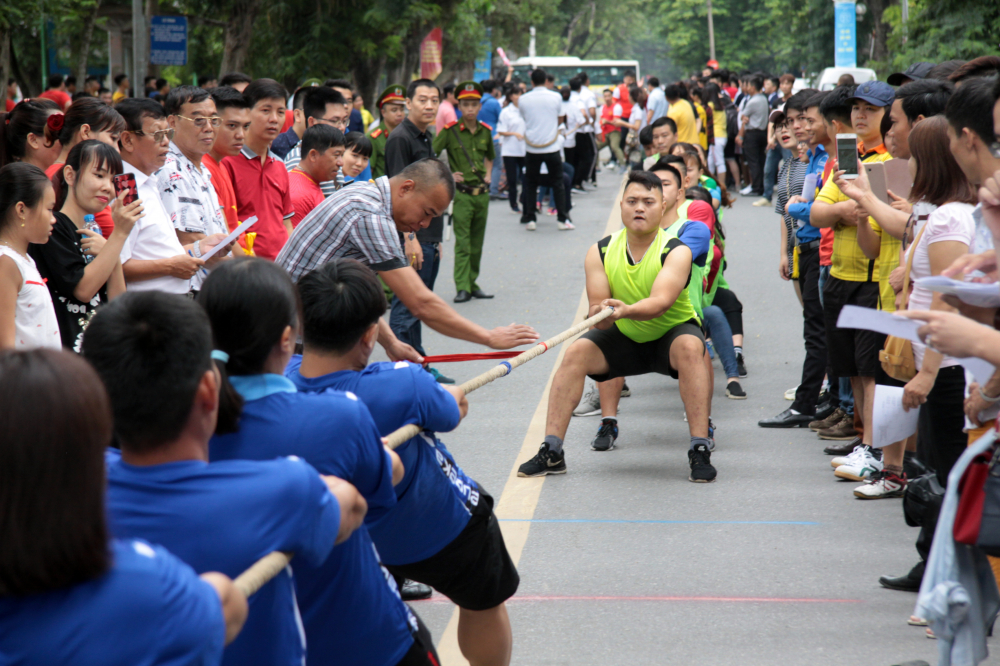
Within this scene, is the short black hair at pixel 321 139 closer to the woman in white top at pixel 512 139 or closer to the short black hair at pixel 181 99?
the short black hair at pixel 181 99

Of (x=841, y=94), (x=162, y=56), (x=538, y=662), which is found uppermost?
(x=162, y=56)

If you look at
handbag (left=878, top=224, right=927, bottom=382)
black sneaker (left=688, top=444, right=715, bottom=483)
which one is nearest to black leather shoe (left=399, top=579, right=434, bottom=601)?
black sneaker (left=688, top=444, right=715, bottom=483)

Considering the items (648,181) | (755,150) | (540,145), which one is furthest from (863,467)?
(755,150)

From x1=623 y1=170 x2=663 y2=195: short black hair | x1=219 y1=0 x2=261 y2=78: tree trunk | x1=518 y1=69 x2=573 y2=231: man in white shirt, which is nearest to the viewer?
x1=623 y1=170 x2=663 y2=195: short black hair

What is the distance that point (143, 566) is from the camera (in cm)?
143

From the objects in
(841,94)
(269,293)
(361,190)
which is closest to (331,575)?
(269,293)

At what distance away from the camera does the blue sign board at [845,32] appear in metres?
22.6

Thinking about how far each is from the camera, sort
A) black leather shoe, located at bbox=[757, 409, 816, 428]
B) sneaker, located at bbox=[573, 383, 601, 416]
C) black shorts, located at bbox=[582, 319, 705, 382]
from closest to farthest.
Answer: black shorts, located at bbox=[582, 319, 705, 382] < black leather shoe, located at bbox=[757, 409, 816, 428] < sneaker, located at bbox=[573, 383, 601, 416]

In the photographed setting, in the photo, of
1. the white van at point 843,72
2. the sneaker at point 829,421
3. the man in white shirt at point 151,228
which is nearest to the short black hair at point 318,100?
the man in white shirt at point 151,228

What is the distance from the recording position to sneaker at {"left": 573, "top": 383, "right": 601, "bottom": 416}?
682 centimetres

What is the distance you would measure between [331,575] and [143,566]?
2.64 ft

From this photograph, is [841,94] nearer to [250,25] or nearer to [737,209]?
[737,209]

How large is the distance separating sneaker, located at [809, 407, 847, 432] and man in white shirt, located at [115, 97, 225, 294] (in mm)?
3778

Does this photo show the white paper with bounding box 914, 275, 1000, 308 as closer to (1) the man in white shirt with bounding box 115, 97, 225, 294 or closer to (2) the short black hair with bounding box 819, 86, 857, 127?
(1) the man in white shirt with bounding box 115, 97, 225, 294
